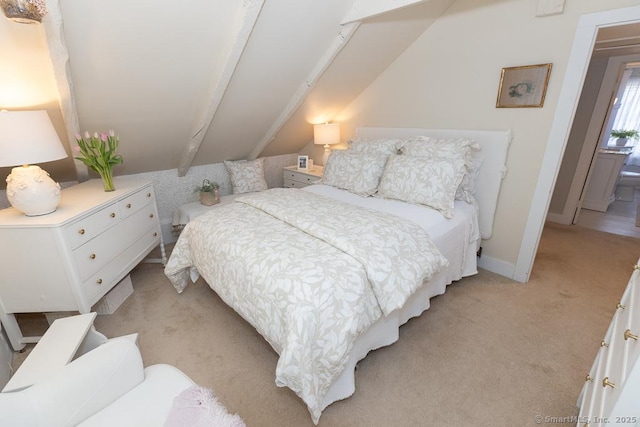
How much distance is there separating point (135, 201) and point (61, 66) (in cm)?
101

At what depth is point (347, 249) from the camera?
153cm

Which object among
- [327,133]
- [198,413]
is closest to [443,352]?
[198,413]

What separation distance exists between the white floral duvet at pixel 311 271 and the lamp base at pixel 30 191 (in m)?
0.81

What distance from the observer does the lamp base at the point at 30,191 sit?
1648 millimetres

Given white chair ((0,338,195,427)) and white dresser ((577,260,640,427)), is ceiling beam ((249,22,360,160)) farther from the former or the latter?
white chair ((0,338,195,427))

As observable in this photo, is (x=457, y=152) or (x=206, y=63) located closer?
(x=206, y=63)

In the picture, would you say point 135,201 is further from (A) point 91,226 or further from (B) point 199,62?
(B) point 199,62

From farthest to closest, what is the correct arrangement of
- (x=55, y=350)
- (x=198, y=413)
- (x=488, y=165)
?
1. (x=488, y=165)
2. (x=55, y=350)
3. (x=198, y=413)

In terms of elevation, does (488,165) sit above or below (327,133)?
below

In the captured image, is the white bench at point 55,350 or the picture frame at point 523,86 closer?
the white bench at point 55,350

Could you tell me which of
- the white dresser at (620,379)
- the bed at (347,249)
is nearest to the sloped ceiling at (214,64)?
the bed at (347,249)

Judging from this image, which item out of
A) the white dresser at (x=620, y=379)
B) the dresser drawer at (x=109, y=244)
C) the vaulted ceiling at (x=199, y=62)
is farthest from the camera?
the dresser drawer at (x=109, y=244)

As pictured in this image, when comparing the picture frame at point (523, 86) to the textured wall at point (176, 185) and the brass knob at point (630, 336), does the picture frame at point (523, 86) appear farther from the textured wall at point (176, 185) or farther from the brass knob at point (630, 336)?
the textured wall at point (176, 185)

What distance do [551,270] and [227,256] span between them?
2793 millimetres
